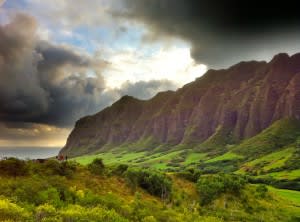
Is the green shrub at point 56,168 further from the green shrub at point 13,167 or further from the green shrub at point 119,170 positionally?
the green shrub at point 119,170

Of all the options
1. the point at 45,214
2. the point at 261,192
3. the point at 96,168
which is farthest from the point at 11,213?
the point at 261,192

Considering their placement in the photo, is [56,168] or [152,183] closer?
[56,168]

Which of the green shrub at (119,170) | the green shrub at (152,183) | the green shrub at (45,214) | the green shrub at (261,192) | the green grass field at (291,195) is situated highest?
the green shrub at (119,170)

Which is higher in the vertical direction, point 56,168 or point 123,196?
point 56,168

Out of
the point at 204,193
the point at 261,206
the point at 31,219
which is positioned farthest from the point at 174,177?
the point at 31,219

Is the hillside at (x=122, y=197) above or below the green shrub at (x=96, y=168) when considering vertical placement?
below

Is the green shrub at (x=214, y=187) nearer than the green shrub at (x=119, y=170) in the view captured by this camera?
No

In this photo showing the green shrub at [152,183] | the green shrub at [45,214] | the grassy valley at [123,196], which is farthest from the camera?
the green shrub at [152,183]

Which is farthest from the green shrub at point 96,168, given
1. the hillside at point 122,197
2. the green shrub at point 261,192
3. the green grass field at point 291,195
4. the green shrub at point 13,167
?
the green grass field at point 291,195

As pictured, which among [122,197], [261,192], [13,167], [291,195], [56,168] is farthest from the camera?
[291,195]

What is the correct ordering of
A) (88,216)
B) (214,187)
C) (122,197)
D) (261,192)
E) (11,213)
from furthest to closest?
(261,192) → (214,187) → (122,197) → (88,216) → (11,213)

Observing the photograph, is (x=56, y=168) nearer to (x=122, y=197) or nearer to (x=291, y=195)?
(x=122, y=197)

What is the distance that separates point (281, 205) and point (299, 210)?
24.9 feet

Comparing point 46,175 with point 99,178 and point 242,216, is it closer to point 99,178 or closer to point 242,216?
point 99,178
